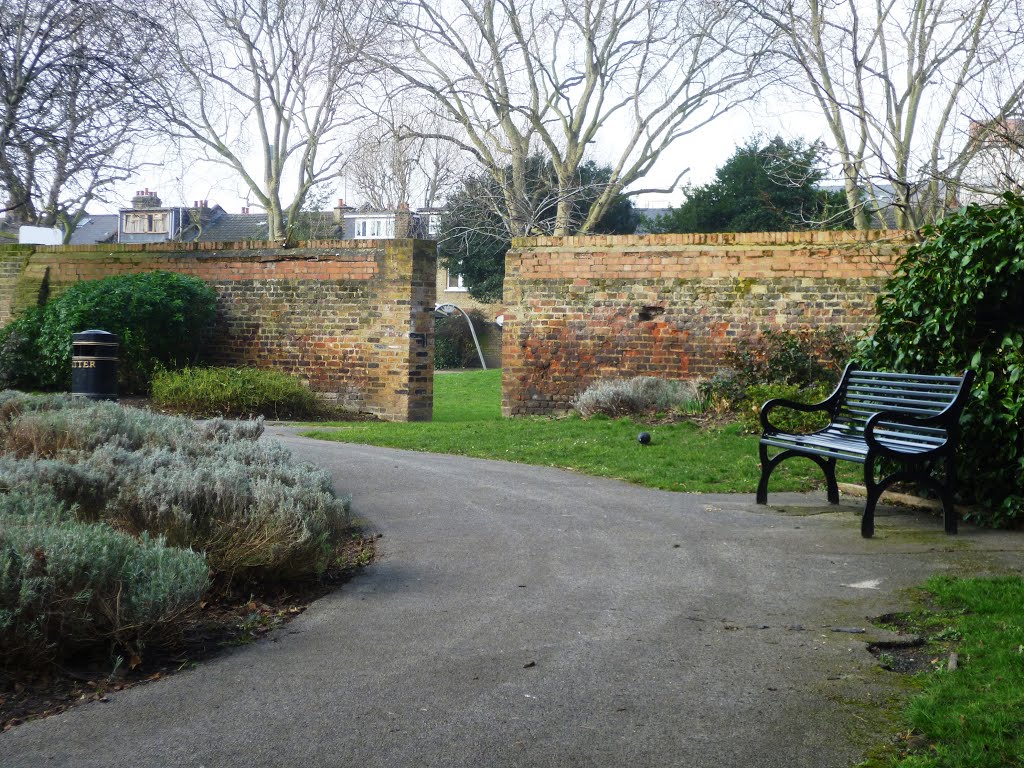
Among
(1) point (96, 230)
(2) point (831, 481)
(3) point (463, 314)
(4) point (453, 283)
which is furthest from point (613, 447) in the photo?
(1) point (96, 230)

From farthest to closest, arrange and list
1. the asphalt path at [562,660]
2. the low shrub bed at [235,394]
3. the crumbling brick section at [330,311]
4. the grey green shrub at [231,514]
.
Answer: the crumbling brick section at [330,311] → the low shrub bed at [235,394] → the grey green shrub at [231,514] → the asphalt path at [562,660]

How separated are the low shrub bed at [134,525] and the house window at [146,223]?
53861mm

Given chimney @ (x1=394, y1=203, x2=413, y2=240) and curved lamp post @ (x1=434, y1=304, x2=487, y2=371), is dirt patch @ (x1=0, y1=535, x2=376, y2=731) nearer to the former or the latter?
curved lamp post @ (x1=434, y1=304, x2=487, y2=371)

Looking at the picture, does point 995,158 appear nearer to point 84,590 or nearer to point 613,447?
point 613,447

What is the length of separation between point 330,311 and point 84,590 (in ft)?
42.8

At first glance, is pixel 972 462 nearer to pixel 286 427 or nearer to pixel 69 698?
pixel 69 698

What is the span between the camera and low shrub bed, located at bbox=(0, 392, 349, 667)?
4016 mm

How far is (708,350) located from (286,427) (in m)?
6.05

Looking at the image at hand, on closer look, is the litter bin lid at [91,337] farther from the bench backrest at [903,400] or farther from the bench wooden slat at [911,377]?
the bench wooden slat at [911,377]

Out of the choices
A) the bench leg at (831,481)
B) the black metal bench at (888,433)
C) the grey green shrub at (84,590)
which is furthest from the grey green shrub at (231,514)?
the bench leg at (831,481)

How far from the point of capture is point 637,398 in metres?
13.6

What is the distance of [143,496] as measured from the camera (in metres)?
5.39

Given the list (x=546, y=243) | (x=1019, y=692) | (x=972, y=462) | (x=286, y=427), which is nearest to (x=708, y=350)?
(x=546, y=243)

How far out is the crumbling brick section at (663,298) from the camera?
13562 millimetres
